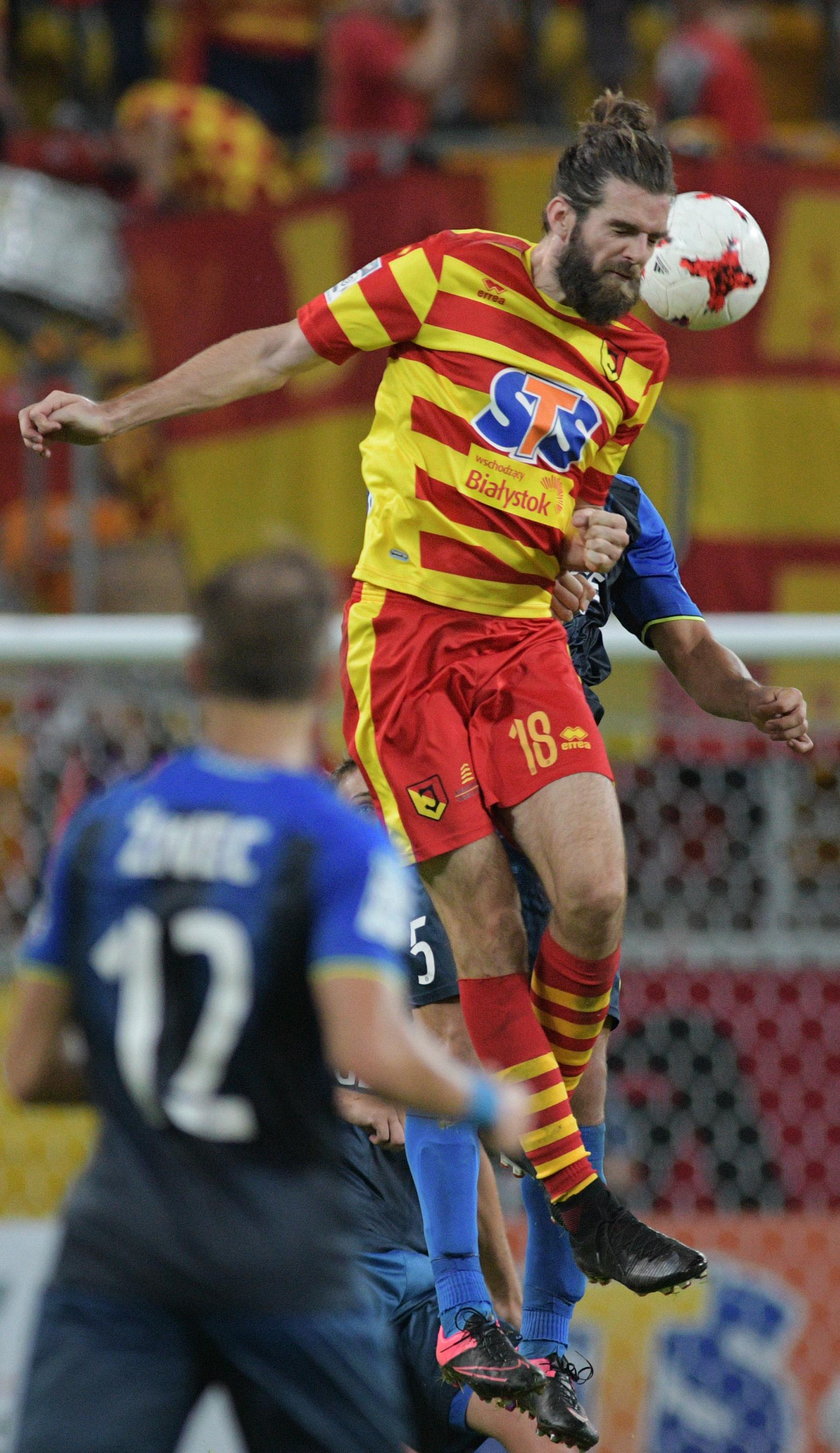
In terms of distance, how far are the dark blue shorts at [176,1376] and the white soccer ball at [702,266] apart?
2.13 meters

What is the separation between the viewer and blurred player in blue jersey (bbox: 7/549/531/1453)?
94.0 inches

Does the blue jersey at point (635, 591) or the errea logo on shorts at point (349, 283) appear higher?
the errea logo on shorts at point (349, 283)

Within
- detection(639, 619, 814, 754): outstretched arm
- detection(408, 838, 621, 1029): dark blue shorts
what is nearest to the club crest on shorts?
detection(408, 838, 621, 1029): dark blue shorts

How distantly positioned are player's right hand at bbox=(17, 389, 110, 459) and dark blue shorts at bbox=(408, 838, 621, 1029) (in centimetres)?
108

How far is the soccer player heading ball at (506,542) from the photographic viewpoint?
3531 millimetres

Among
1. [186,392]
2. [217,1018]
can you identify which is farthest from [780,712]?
[217,1018]

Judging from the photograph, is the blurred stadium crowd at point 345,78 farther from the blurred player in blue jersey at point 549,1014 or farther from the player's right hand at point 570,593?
the player's right hand at point 570,593

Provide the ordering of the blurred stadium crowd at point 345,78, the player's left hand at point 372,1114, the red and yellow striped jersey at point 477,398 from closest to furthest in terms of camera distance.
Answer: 1. the red and yellow striped jersey at point 477,398
2. the player's left hand at point 372,1114
3. the blurred stadium crowd at point 345,78

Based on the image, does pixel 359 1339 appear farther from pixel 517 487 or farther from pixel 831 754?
pixel 831 754

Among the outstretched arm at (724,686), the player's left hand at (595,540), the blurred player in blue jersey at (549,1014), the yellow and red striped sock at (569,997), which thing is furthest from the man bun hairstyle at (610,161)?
the yellow and red striped sock at (569,997)

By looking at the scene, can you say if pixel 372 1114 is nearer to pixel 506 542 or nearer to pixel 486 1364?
pixel 486 1364

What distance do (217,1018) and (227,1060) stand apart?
5 cm

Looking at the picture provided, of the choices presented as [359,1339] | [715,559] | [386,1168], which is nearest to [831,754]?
[715,559]

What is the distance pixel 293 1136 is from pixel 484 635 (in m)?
1.43
